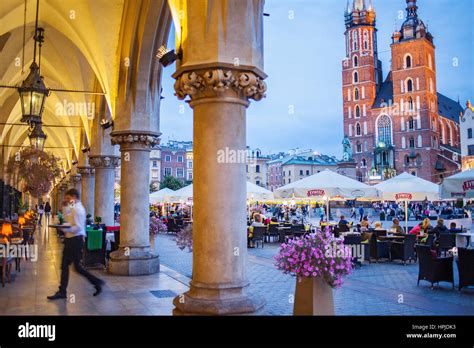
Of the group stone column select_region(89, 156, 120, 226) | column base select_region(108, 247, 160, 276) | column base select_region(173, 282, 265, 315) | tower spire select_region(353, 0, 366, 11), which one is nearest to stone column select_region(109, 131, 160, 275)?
column base select_region(108, 247, 160, 276)

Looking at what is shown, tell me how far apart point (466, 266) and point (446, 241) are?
4.81 m

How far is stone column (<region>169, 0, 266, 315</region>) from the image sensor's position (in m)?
5.62

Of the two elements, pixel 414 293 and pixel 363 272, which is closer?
pixel 414 293

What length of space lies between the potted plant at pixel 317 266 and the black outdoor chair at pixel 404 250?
8592 millimetres

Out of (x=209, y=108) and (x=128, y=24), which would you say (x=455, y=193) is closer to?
(x=209, y=108)

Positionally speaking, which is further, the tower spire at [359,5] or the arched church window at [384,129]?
the tower spire at [359,5]

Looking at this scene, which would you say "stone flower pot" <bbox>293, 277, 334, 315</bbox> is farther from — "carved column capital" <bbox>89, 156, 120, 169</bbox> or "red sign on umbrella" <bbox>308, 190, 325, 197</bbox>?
"carved column capital" <bbox>89, 156, 120, 169</bbox>

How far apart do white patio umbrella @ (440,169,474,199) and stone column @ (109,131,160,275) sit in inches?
274

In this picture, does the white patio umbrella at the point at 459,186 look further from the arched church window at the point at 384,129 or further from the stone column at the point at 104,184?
the arched church window at the point at 384,129

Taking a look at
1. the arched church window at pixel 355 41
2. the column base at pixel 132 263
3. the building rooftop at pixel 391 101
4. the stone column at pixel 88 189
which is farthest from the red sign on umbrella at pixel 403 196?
the arched church window at pixel 355 41

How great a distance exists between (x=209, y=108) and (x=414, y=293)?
589cm

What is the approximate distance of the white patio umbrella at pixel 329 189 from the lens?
14938 millimetres
